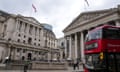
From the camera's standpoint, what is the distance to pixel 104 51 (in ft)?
35.6

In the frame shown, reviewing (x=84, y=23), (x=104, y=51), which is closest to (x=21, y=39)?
(x=84, y=23)

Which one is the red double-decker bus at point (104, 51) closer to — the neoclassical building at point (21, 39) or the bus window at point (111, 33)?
the bus window at point (111, 33)

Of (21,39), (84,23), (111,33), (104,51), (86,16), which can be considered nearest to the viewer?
(104,51)

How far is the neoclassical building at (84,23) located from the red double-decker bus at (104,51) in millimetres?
20403

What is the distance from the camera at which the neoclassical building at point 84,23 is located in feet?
104

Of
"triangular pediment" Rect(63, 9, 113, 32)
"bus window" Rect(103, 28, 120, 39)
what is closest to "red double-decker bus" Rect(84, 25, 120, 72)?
"bus window" Rect(103, 28, 120, 39)

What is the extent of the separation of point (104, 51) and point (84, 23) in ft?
96.6

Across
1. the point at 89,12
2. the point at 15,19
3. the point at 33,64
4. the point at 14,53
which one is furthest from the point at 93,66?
the point at 15,19

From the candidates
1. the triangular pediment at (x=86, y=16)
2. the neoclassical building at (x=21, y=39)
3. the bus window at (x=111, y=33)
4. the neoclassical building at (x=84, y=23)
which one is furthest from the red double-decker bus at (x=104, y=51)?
the neoclassical building at (x=21, y=39)

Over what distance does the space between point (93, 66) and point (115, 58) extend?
1.89m

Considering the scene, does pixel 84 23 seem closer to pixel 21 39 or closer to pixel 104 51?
pixel 21 39

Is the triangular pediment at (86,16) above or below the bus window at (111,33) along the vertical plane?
above

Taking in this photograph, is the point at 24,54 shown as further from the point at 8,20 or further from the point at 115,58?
the point at 115,58

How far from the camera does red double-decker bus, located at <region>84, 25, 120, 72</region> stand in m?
10.7
